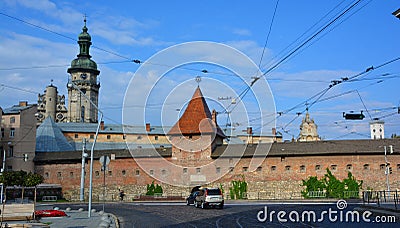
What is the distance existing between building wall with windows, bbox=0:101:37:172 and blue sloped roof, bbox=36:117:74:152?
898cm

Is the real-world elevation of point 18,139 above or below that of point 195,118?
below

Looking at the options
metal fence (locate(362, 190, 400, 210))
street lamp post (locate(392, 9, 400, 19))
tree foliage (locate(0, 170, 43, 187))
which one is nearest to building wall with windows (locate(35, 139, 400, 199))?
metal fence (locate(362, 190, 400, 210))

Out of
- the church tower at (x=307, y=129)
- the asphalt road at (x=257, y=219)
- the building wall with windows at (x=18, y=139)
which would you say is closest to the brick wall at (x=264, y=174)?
the building wall with windows at (x=18, y=139)

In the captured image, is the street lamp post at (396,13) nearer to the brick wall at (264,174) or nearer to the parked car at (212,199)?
the parked car at (212,199)

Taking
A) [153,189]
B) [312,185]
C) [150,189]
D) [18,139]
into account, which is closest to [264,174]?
[312,185]

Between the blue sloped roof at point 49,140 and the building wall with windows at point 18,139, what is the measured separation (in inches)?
354

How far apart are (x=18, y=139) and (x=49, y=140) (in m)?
13.7

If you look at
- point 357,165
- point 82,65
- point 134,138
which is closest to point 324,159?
point 357,165

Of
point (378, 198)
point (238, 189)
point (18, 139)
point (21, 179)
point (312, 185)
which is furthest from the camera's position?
point (18, 139)

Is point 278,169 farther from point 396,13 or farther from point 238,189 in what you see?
point 396,13

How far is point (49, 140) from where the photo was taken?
246ft

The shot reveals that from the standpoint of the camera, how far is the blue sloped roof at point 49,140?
73438 millimetres

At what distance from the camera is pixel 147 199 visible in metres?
49.7

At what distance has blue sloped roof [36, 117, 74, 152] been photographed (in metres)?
73.4
